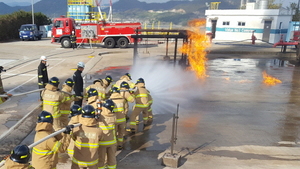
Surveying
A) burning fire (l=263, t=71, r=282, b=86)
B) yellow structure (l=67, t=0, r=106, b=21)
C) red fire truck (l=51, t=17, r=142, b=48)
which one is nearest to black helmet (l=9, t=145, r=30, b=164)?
burning fire (l=263, t=71, r=282, b=86)

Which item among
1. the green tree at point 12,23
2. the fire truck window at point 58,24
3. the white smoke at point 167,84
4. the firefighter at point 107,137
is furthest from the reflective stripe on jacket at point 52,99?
the green tree at point 12,23

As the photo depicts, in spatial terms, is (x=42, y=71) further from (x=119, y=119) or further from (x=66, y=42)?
(x=66, y=42)

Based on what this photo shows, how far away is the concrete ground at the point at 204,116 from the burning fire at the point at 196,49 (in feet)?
2.96

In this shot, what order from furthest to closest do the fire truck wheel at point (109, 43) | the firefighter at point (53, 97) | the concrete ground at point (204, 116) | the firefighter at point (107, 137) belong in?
1. the fire truck wheel at point (109, 43)
2. the concrete ground at point (204, 116)
3. the firefighter at point (53, 97)
4. the firefighter at point (107, 137)

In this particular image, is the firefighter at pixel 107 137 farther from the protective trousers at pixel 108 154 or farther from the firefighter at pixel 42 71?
the firefighter at pixel 42 71

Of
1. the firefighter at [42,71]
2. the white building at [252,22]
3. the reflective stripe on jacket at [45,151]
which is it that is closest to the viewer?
the reflective stripe on jacket at [45,151]

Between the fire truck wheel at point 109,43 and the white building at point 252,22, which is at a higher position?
the white building at point 252,22

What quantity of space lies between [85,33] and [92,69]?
9.55 m

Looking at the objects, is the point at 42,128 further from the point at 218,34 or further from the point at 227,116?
the point at 218,34

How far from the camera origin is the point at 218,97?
10.6 metres

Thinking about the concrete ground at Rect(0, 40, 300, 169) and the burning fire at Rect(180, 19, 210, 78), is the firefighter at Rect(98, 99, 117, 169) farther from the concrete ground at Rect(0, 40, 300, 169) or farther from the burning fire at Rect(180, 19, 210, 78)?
the burning fire at Rect(180, 19, 210, 78)

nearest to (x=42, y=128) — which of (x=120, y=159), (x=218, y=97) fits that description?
(x=120, y=159)

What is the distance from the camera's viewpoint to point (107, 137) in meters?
4.59

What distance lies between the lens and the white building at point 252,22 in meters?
31.8
